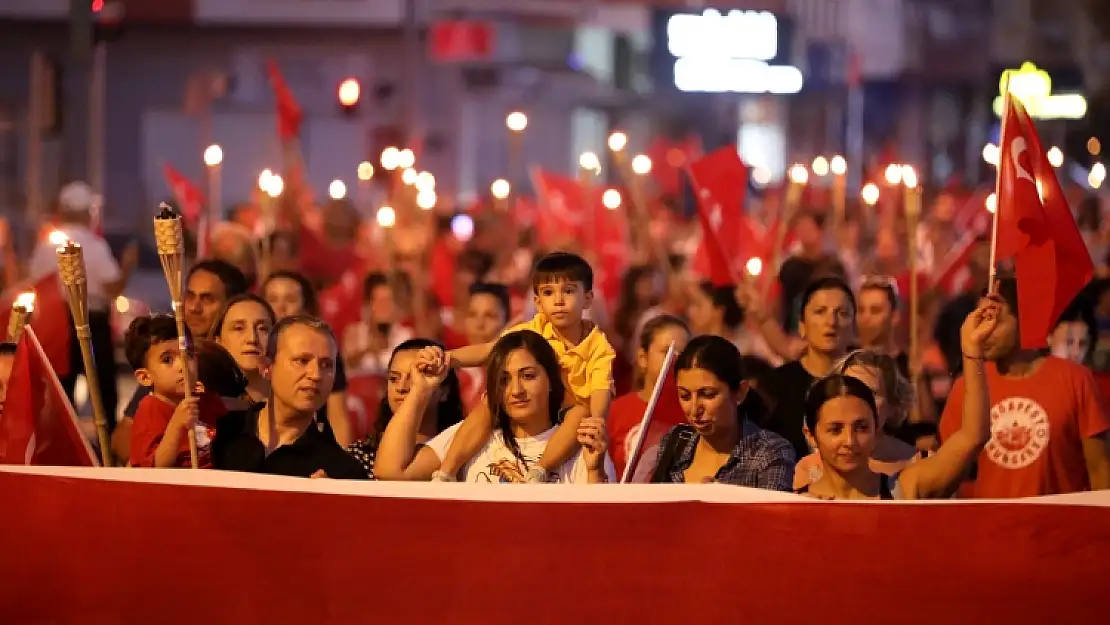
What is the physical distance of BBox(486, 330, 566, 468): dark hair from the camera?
662 cm

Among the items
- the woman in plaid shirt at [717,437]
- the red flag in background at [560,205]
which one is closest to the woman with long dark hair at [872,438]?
the woman in plaid shirt at [717,437]

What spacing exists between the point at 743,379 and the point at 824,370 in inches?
52.9

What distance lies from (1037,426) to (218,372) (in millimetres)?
2771

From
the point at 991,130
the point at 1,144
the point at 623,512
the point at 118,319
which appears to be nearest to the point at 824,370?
the point at 623,512

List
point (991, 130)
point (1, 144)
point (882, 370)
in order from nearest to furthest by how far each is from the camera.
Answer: point (882, 370)
point (1, 144)
point (991, 130)

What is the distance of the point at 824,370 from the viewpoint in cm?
791

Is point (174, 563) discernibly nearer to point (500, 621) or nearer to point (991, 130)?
point (500, 621)

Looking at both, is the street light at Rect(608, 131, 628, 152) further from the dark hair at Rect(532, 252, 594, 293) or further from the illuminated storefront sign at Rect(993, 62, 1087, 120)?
the illuminated storefront sign at Rect(993, 62, 1087, 120)

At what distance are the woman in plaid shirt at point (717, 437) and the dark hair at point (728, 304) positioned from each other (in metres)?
3.74

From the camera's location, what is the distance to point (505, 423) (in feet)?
21.8

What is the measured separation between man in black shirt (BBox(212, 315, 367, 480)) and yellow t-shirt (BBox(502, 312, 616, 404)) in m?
0.78

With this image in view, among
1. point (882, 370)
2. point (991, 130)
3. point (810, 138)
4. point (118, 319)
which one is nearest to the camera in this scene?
point (882, 370)

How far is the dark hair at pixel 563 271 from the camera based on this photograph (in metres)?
7.33

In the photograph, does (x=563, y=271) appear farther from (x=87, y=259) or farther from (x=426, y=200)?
(x=426, y=200)
